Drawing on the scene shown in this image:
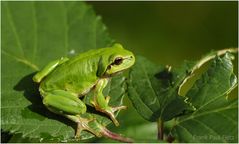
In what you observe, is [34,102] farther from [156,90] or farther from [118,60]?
[156,90]

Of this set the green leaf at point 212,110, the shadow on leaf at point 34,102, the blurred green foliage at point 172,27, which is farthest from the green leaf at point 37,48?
the blurred green foliage at point 172,27

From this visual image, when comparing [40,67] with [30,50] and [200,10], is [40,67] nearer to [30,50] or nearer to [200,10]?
[30,50]

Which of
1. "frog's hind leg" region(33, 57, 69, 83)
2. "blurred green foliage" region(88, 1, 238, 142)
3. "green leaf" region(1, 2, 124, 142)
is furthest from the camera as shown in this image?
"blurred green foliage" region(88, 1, 238, 142)

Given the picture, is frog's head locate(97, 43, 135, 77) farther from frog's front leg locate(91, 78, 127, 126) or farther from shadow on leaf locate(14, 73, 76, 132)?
shadow on leaf locate(14, 73, 76, 132)

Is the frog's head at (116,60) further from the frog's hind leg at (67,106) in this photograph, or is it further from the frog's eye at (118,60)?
the frog's hind leg at (67,106)

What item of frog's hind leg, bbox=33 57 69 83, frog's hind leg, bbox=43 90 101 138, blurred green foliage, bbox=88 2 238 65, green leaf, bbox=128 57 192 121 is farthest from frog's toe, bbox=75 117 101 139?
blurred green foliage, bbox=88 2 238 65

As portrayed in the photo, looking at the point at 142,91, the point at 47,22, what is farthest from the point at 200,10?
the point at 142,91
